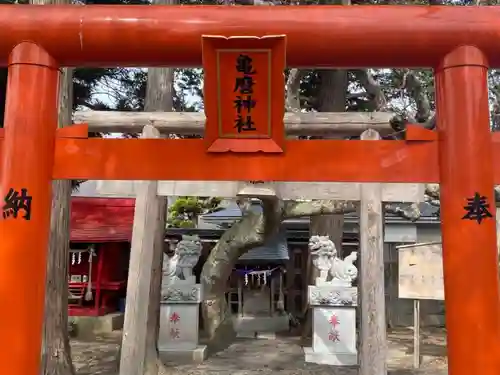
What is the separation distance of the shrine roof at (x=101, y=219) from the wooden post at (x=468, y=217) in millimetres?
9365

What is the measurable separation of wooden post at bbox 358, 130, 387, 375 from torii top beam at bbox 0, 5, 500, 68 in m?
2.79

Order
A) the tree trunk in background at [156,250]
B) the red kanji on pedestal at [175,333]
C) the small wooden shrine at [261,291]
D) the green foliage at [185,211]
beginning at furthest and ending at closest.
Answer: the green foliage at [185,211]
the small wooden shrine at [261,291]
the red kanji on pedestal at [175,333]
the tree trunk in background at [156,250]

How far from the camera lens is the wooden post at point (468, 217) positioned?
123 inches

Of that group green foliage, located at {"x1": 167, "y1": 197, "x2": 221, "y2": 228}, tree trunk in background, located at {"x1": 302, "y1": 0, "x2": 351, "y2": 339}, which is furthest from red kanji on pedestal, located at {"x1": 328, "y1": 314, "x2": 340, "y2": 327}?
green foliage, located at {"x1": 167, "y1": 197, "x2": 221, "y2": 228}

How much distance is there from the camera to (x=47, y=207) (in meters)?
3.35

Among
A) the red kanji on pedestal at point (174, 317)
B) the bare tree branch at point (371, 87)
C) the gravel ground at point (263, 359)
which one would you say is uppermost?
the bare tree branch at point (371, 87)

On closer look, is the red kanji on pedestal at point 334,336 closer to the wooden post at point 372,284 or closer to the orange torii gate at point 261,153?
the wooden post at point 372,284

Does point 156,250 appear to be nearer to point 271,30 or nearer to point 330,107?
point 271,30

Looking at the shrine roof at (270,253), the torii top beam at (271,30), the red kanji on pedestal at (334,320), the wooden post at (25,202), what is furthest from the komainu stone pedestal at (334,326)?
the wooden post at (25,202)

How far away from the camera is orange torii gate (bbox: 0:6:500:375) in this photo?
10.5 feet

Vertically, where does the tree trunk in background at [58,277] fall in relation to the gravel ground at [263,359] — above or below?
above

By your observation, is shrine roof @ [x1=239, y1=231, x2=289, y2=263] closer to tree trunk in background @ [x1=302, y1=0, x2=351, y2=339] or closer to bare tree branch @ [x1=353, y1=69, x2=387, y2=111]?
tree trunk in background @ [x1=302, y1=0, x2=351, y2=339]

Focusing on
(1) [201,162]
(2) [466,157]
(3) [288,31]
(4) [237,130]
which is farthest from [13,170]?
(2) [466,157]

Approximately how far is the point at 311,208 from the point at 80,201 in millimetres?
6416
